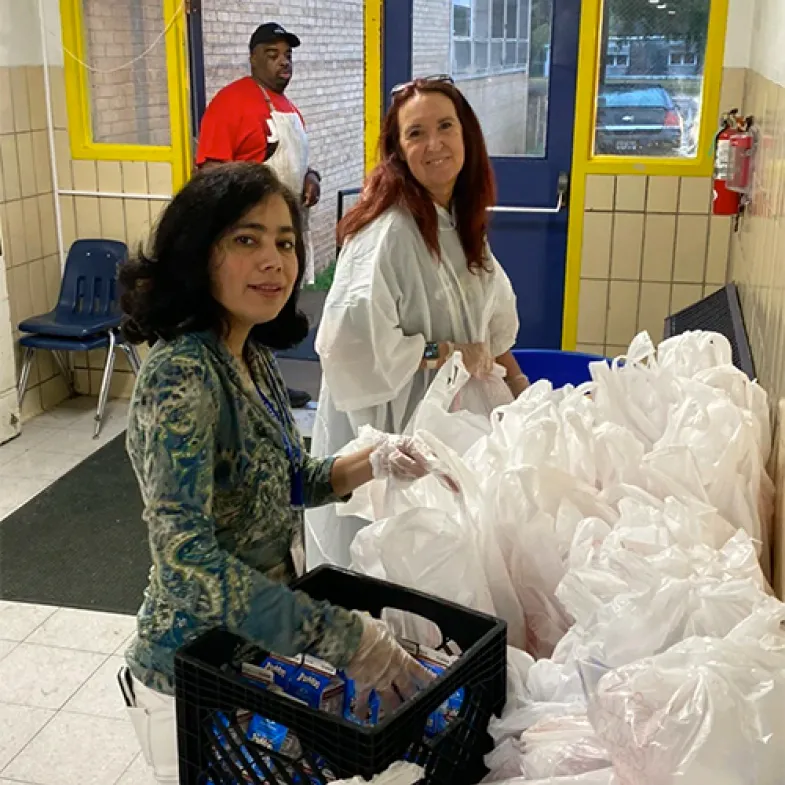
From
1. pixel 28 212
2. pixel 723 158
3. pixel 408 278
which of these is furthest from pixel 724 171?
pixel 28 212

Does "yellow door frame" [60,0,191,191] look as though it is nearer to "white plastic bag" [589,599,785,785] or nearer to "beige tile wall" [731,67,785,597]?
"beige tile wall" [731,67,785,597]

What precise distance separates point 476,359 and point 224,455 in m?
1.05

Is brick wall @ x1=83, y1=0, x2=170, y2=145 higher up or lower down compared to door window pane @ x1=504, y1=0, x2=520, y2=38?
lower down

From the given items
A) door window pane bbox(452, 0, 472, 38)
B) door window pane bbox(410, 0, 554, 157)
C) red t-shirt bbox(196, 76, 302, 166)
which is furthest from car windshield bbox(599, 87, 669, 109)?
red t-shirt bbox(196, 76, 302, 166)

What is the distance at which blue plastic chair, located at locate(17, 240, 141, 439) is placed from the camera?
4.44 m

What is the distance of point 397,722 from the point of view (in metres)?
0.92

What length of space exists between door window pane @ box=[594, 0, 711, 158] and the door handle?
0.17 m

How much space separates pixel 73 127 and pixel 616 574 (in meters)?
4.17

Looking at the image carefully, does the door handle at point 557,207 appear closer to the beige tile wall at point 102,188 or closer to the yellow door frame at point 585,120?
the yellow door frame at point 585,120

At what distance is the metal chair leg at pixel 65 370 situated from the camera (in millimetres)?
4883

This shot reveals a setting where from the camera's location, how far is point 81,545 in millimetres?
3463

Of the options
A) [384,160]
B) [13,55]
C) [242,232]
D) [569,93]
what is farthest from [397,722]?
[13,55]

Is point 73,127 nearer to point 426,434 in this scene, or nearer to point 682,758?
point 426,434

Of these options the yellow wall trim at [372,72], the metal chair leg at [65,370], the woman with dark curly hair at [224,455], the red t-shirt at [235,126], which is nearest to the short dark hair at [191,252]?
the woman with dark curly hair at [224,455]
